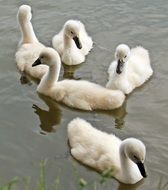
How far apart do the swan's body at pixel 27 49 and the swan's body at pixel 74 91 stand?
0.33 m

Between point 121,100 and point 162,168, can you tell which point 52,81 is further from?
point 162,168

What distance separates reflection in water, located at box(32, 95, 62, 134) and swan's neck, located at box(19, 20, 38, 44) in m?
1.18

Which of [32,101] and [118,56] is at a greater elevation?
[118,56]

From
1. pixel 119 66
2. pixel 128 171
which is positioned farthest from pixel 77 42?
pixel 128 171

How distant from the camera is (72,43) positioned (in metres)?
7.62

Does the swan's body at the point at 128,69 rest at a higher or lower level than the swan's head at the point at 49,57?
lower

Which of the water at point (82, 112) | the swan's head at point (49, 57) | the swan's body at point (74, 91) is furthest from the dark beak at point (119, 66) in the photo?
the swan's head at point (49, 57)

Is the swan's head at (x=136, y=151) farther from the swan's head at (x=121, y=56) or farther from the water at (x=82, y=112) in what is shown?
the swan's head at (x=121, y=56)

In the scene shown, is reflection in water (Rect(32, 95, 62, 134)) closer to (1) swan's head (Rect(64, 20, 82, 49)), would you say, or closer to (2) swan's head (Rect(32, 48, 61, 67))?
(2) swan's head (Rect(32, 48, 61, 67))

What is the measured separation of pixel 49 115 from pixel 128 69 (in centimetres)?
118

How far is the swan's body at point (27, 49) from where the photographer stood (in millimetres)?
7297

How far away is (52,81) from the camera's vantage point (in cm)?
683

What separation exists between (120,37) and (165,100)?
1696mm

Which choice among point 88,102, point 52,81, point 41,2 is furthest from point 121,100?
point 41,2
